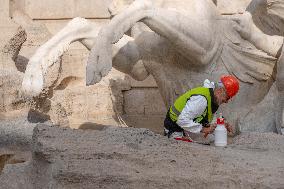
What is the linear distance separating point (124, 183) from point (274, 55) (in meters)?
3.35

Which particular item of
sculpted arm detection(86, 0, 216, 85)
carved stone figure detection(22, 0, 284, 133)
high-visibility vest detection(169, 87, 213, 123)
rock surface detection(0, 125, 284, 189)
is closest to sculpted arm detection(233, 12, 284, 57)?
carved stone figure detection(22, 0, 284, 133)

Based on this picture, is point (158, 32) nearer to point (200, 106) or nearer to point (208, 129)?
point (200, 106)

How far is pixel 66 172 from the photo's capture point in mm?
3664

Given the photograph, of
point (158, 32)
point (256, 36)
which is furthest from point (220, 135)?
point (256, 36)

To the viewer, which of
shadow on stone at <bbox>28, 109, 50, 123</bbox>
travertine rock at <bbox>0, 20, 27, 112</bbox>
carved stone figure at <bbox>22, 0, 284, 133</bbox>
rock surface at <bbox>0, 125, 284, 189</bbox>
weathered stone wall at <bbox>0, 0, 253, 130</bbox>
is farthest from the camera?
weathered stone wall at <bbox>0, 0, 253, 130</bbox>

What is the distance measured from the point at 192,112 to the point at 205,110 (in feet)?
0.48

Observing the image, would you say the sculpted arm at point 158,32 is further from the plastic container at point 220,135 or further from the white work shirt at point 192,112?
the plastic container at point 220,135

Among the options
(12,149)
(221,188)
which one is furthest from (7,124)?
(221,188)

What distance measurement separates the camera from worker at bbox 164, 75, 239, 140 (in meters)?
4.93

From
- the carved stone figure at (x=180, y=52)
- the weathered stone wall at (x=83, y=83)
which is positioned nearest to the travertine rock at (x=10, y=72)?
the weathered stone wall at (x=83, y=83)

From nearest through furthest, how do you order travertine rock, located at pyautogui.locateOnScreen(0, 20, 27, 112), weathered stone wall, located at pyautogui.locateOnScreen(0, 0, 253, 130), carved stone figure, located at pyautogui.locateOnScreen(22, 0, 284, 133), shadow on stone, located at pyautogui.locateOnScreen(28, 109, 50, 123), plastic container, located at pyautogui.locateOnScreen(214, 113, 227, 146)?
plastic container, located at pyautogui.locateOnScreen(214, 113, 227, 146) → carved stone figure, located at pyautogui.locateOnScreen(22, 0, 284, 133) → shadow on stone, located at pyautogui.locateOnScreen(28, 109, 50, 123) → travertine rock, located at pyautogui.locateOnScreen(0, 20, 27, 112) → weathered stone wall, located at pyautogui.locateOnScreen(0, 0, 253, 130)

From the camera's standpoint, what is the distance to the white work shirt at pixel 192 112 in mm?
4914

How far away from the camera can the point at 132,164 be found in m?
3.80

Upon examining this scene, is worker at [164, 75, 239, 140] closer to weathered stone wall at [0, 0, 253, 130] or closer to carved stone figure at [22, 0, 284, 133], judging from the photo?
carved stone figure at [22, 0, 284, 133]
